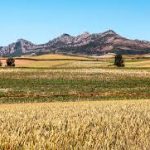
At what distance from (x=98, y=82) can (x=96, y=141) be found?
74.2 metres

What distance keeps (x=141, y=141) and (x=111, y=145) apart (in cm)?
93

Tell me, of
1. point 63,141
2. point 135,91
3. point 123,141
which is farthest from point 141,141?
point 135,91

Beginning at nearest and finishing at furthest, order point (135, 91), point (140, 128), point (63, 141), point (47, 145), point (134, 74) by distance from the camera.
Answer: point (47, 145) → point (63, 141) → point (140, 128) → point (135, 91) → point (134, 74)

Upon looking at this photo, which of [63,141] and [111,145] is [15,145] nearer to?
[63,141]

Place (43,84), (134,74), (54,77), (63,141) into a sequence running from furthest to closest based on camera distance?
(134,74) < (54,77) < (43,84) < (63,141)

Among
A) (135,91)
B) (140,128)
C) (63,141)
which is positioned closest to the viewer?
(63,141)

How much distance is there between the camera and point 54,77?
302 ft

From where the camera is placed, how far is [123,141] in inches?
412

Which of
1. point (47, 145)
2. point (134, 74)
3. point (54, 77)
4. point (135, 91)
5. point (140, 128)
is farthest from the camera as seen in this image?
point (134, 74)

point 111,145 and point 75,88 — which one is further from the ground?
point 111,145

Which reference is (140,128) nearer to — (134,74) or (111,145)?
(111,145)

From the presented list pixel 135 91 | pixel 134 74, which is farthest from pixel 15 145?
pixel 134 74

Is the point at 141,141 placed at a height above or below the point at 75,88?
above

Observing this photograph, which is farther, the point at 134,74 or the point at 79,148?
the point at 134,74
